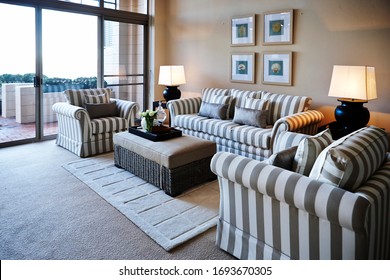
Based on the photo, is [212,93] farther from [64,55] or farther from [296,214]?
[296,214]

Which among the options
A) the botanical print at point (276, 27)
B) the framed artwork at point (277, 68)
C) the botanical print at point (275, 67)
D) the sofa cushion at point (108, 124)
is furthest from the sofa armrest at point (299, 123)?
→ the sofa cushion at point (108, 124)

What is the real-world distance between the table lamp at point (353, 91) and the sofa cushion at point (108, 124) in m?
2.93

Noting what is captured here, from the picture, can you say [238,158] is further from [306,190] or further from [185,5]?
[185,5]

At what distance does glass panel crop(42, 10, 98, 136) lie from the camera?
525 centimetres

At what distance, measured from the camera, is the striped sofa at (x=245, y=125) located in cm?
397

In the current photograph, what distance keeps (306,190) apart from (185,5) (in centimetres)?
539

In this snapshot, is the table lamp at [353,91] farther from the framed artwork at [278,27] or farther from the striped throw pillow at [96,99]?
the striped throw pillow at [96,99]

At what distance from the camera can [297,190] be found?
1698 millimetres

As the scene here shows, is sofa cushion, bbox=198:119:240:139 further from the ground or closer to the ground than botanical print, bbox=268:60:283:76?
closer to the ground

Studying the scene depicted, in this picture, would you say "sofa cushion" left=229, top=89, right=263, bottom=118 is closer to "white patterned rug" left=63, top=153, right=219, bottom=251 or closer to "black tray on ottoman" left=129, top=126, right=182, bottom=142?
"black tray on ottoman" left=129, top=126, right=182, bottom=142

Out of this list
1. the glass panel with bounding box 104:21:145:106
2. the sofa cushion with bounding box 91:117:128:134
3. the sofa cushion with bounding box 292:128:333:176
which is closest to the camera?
the sofa cushion with bounding box 292:128:333:176

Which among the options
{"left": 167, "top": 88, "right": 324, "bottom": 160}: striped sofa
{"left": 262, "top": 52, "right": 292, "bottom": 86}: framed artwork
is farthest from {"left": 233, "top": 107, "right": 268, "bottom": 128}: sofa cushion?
{"left": 262, "top": 52, "right": 292, "bottom": 86}: framed artwork
